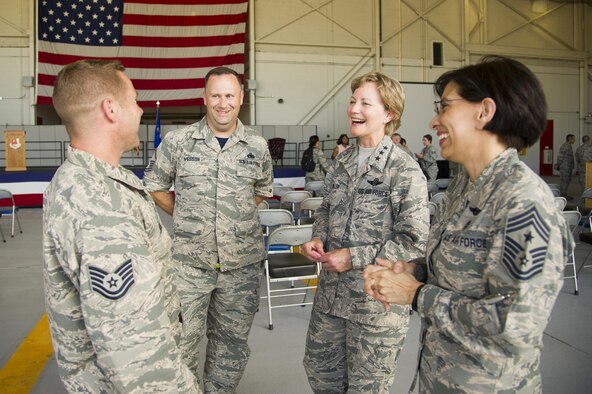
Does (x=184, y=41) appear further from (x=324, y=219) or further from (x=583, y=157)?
(x=324, y=219)

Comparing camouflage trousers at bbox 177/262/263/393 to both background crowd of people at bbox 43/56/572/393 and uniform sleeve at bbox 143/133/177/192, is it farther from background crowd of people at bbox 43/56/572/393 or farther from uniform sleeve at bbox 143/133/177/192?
background crowd of people at bbox 43/56/572/393

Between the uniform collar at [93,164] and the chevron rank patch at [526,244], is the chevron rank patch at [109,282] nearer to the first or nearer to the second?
the uniform collar at [93,164]

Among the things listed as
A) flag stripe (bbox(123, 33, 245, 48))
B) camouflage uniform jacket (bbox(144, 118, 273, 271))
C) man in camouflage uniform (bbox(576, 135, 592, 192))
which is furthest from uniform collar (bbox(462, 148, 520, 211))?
flag stripe (bbox(123, 33, 245, 48))

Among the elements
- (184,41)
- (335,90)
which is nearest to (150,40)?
(184,41)

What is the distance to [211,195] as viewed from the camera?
270 centimetres

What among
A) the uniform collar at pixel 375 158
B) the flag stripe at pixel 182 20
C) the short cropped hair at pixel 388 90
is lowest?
the uniform collar at pixel 375 158

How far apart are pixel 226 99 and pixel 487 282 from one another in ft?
5.52

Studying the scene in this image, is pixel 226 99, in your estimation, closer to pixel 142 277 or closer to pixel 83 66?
pixel 83 66

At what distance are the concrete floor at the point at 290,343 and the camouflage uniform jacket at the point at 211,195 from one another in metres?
0.95

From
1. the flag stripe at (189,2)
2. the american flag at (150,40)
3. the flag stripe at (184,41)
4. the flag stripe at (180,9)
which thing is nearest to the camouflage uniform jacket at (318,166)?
the american flag at (150,40)

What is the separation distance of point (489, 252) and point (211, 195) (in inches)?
65.0

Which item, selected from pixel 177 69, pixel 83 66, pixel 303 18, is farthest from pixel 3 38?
pixel 83 66

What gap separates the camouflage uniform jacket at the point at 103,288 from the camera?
1.29 metres

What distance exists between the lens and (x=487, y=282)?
1.34 meters
